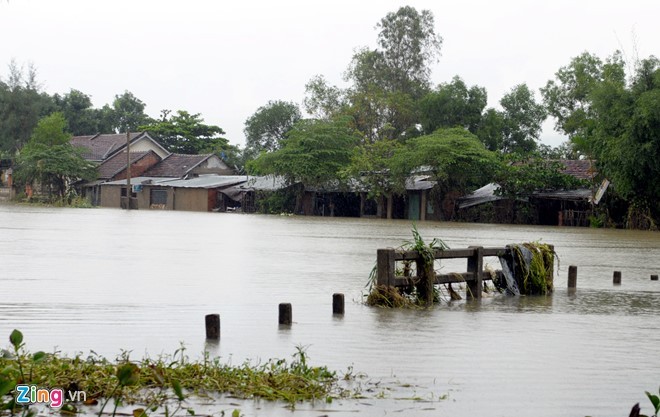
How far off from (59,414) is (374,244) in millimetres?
24526

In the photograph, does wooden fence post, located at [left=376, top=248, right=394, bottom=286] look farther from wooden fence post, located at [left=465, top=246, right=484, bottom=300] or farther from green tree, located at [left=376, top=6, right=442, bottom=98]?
green tree, located at [left=376, top=6, right=442, bottom=98]

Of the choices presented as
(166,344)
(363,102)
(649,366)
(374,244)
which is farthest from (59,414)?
(363,102)

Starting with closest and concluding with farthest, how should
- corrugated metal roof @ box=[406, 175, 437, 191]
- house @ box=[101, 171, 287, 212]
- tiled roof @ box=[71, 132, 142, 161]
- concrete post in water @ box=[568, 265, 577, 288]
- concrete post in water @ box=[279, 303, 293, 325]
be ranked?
concrete post in water @ box=[279, 303, 293, 325], concrete post in water @ box=[568, 265, 577, 288], corrugated metal roof @ box=[406, 175, 437, 191], house @ box=[101, 171, 287, 212], tiled roof @ box=[71, 132, 142, 161]

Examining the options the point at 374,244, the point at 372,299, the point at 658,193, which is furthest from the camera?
the point at 658,193

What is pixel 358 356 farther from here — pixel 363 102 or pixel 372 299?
pixel 363 102

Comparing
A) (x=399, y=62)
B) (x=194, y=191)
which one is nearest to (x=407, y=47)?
(x=399, y=62)

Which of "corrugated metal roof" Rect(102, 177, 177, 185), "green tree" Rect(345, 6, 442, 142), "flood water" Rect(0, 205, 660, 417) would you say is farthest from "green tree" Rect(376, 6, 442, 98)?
"flood water" Rect(0, 205, 660, 417)

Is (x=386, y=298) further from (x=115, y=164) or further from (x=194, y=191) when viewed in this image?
(x=115, y=164)

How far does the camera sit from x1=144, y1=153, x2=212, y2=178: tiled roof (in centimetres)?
7838

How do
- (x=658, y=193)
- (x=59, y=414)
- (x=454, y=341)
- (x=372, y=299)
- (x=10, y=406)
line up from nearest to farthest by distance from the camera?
1. (x=10, y=406)
2. (x=59, y=414)
3. (x=454, y=341)
4. (x=372, y=299)
5. (x=658, y=193)

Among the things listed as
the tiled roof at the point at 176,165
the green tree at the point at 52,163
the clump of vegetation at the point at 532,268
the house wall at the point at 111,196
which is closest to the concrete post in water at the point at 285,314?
the clump of vegetation at the point at 532,268

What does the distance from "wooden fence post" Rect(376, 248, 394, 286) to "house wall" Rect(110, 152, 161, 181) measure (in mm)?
67492

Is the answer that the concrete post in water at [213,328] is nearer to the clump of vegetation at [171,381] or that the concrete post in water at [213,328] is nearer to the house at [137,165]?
the clump of vegetation at [171,381]

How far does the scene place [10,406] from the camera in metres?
5.11
